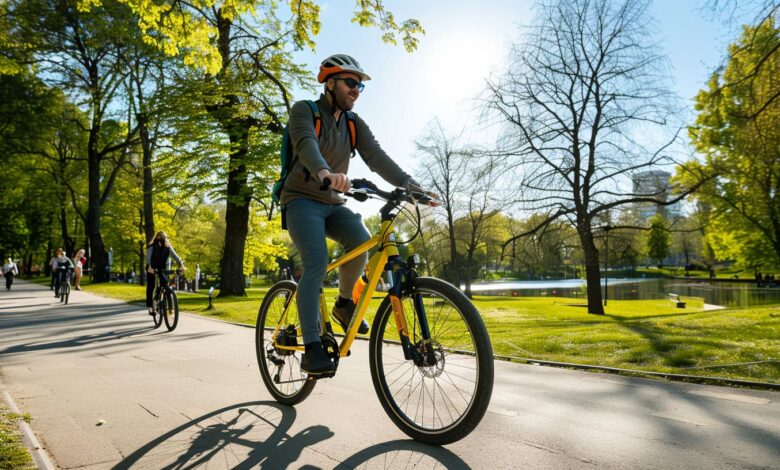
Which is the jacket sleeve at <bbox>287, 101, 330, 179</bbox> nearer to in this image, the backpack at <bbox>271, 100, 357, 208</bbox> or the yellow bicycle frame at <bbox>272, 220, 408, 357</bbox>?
the backpack at <bbox>271, 100, 357, 208</bbox>

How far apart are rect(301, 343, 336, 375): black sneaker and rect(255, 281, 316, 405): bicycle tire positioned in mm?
488

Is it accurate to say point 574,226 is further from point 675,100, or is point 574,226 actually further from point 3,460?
point 3,460

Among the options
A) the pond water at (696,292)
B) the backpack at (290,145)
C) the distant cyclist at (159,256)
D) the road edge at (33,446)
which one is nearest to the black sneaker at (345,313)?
the backpack at (290,145)

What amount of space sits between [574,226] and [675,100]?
4.79 m

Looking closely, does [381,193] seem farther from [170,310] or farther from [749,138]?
[749,138]

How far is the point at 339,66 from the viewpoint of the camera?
3.46 metres

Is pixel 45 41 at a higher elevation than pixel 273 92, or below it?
higher

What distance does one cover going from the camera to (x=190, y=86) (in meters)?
18.0

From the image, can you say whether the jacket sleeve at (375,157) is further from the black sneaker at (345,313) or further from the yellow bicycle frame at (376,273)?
the black sneaker at (345,313)

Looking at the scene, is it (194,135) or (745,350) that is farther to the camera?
(194,135)

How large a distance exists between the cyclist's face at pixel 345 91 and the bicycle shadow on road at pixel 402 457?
2270mm

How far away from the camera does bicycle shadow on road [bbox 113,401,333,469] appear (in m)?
2.76

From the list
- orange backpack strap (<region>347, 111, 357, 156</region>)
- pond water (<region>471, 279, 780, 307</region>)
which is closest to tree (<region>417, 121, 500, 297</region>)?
pond water (<region>471, 279, 780, 307</region>)

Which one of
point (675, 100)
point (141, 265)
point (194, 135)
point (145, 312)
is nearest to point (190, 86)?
point (194, 135)
